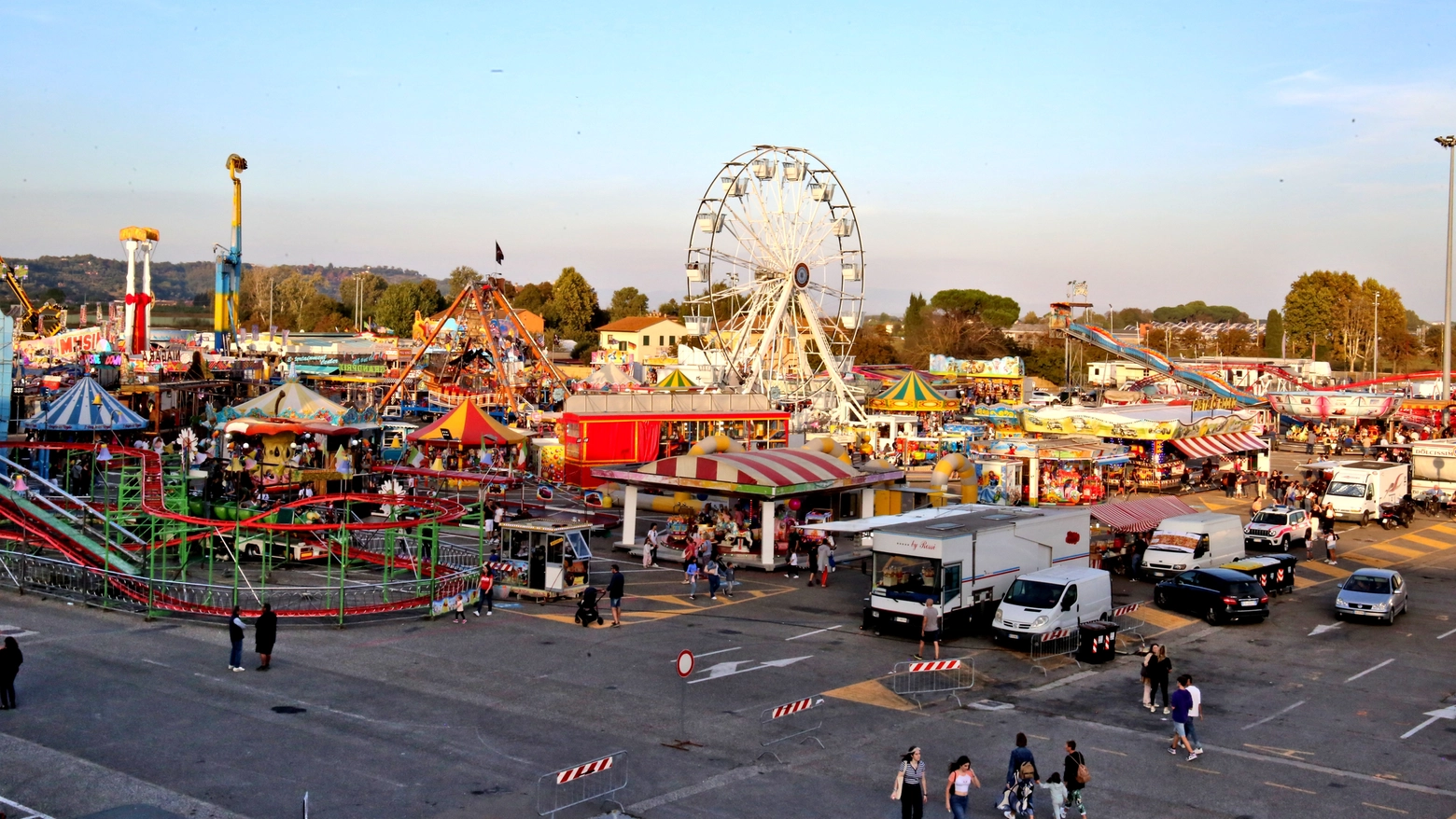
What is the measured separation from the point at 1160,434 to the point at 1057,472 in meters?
9.10

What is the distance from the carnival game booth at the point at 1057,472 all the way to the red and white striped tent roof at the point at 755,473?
12336 mm

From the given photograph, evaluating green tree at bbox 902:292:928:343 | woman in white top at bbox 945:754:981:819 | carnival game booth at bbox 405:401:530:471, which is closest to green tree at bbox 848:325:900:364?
green tree at bbox 902:292:928:343

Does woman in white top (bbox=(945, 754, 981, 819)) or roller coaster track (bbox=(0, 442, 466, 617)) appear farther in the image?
roller coaster track (bbox=(0, 442, 466, 617))

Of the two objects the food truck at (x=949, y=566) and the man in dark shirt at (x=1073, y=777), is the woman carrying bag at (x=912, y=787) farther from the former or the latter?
the food truck at (x=949, y=566)

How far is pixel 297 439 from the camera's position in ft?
131

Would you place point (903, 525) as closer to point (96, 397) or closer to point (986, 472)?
point (986, 472)

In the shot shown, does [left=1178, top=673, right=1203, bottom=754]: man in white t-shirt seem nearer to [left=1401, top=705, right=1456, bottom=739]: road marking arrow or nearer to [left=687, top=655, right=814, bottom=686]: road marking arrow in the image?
A: [left=1401, top=705, right=1456, bottom=739]: road marking arrow

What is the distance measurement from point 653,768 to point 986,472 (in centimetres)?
3056

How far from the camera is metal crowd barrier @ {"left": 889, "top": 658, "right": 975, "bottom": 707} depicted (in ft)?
63.2

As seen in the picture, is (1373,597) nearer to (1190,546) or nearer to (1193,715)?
(1190,546)

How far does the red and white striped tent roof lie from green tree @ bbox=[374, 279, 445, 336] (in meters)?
131

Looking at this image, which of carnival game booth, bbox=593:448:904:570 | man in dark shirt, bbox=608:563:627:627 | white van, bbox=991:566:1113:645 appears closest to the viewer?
white van, bbox=991:566:1113:645

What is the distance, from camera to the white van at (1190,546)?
98.0 feet

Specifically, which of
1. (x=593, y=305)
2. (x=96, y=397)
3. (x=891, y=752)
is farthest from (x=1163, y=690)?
(x=593, y=305)
